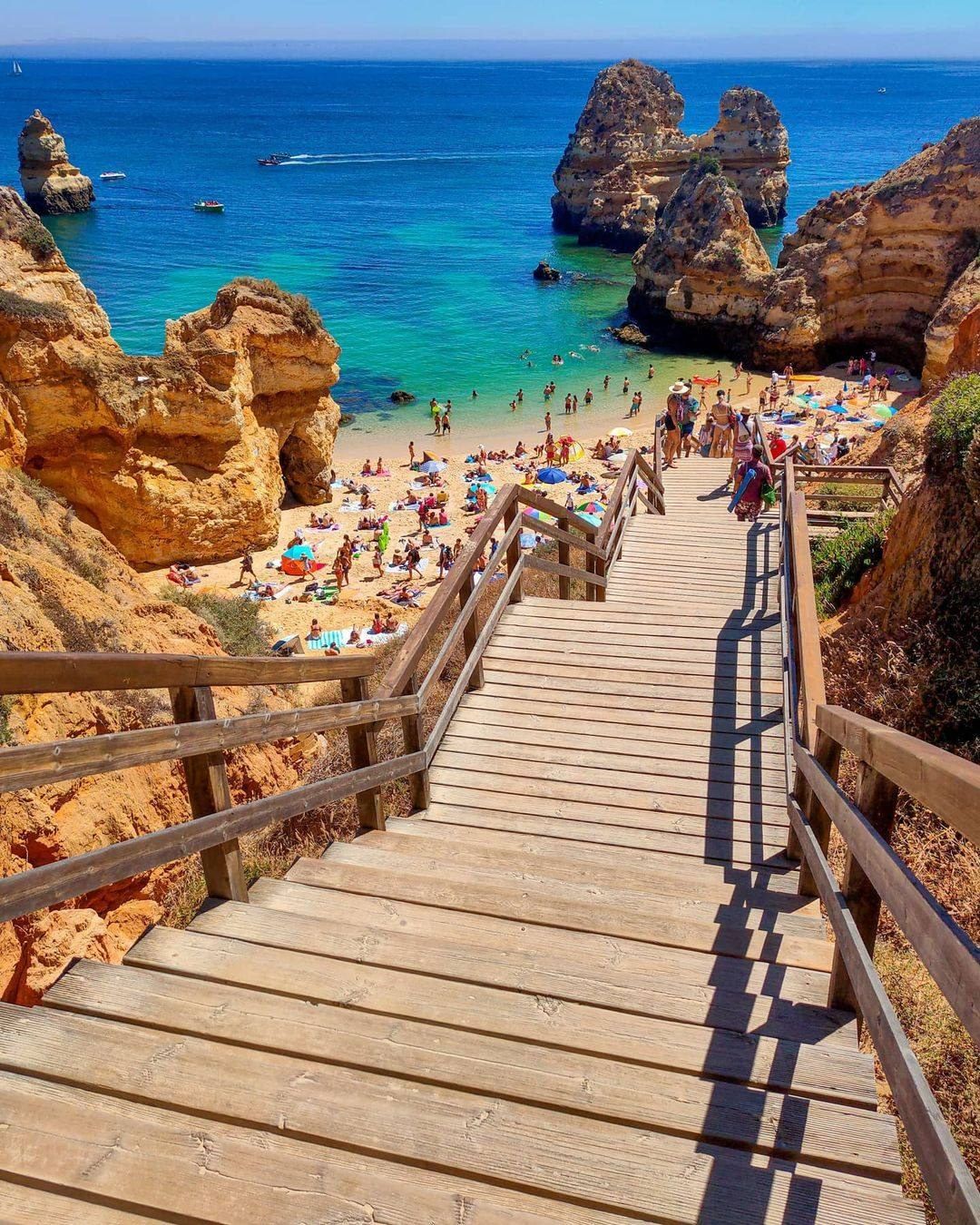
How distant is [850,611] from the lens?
10.6m

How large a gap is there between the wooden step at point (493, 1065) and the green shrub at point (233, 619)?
458 inches

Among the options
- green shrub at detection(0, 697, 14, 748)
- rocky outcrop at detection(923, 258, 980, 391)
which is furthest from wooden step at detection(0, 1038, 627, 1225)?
rocky outcrop at detection(923, 258, 980, 391)

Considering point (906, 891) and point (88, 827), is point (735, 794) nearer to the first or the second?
point (906, 891)

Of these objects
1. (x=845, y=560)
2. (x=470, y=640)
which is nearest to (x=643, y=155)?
(x=845, y=560)

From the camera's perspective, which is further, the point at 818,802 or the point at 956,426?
the point at 956,426

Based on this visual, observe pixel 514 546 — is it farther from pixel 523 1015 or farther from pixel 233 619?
pixel 233 619

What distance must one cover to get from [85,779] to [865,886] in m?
5.82

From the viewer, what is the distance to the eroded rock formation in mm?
36469

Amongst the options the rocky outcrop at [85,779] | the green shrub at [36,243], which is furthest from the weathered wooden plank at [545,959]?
the green shrub at [36,243]

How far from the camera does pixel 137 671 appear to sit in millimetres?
2631

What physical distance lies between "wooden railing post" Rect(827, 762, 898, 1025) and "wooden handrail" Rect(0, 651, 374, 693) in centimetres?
198

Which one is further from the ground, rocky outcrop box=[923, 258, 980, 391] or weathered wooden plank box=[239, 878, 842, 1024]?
rocky outcrop box=[923, 258, 980, 391]

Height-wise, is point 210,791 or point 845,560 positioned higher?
point 210,791

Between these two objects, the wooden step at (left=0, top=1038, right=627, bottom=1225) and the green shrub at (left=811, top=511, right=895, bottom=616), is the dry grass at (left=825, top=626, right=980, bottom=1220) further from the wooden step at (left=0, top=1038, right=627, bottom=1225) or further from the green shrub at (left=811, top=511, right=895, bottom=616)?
the green shrub at (left=811, top=511, right=895, bottom=616)
